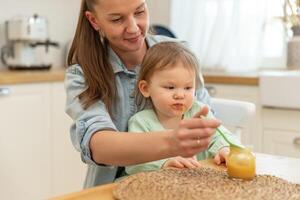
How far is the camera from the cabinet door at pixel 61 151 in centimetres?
258

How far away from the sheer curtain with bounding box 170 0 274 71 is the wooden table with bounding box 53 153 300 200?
5.45ft

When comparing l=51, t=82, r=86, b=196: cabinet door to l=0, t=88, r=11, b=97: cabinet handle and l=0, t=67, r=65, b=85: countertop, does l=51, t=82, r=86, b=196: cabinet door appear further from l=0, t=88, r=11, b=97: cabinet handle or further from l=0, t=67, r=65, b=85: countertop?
l=0, t=88, r=11, b=97: cabinet handle

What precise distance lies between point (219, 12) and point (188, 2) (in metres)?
0.22

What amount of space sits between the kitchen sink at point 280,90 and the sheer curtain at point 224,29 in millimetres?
410

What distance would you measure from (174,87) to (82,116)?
0.22m

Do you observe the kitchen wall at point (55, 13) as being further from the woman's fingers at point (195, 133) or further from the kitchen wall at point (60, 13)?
the woman's fingers at point (195, 133)

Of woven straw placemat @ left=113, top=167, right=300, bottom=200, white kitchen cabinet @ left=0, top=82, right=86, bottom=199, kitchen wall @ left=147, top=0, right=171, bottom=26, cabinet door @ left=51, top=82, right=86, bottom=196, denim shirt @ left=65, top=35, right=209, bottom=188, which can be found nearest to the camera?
Answer: woven straw placemat @ left=113, top=167, right=300, bottom=200

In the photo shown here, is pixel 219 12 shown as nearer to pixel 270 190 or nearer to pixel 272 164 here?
pixel 272 164

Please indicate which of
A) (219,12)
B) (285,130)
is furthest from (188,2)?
(285,130)

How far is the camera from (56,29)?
10.3ft

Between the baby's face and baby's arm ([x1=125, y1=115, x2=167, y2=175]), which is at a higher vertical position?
the baby's face

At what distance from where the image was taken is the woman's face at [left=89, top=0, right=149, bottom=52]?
1149mm

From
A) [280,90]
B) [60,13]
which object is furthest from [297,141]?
[60,13]

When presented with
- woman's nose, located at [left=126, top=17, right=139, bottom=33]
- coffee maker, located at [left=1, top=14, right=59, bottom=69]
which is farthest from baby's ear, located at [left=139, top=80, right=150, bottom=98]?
coffee maker, located at [left=1, top=14, right=59, bottom=69]
